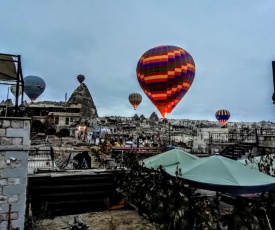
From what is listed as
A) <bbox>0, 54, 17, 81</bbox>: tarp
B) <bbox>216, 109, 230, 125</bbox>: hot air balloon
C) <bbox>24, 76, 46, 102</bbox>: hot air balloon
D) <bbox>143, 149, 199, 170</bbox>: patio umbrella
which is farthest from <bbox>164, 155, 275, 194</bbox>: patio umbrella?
<bbox>24, 76, 46, 102</bbox>: hot air balloon

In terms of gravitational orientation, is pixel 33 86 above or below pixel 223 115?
above

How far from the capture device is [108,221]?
279 inches

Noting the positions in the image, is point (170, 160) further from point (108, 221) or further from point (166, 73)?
point (166, 73)

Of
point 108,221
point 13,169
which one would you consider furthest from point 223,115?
point 13,169

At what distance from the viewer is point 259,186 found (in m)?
5.14

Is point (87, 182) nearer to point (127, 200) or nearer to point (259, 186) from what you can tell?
point (127, 200)

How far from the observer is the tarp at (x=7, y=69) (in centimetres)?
696

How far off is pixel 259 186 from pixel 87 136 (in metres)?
42.0

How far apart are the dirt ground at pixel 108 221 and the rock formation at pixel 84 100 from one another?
386 ft

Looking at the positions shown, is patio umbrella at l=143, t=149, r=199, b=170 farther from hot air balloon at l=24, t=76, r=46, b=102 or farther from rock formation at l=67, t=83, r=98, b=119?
rock formation at l=67, t=83, r=98, b=119

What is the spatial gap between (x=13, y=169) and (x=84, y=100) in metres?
123

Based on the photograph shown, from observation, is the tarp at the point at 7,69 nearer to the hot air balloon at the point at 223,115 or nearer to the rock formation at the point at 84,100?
the hot air balloon at the point at 223,115

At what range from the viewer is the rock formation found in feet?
410

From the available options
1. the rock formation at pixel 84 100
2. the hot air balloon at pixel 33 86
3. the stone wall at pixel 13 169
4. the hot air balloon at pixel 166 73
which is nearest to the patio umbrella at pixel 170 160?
the stone wall at pixel 13 169
